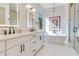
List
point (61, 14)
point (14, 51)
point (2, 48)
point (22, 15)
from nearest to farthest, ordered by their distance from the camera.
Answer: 1. point (2, 48)
2. point (14, 51)
3. point (22, 15)
4. point (61, 14)

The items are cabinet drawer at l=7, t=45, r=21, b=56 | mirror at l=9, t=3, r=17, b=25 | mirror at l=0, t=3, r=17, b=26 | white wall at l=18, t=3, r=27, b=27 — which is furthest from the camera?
white wall at l=18, t=3, r=27, b=27

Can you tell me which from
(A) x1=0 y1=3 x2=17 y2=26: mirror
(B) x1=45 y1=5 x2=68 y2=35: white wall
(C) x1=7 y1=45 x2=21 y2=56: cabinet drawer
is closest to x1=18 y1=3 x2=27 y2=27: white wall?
(A) x1=0 y1=3 x2=17 y2=26: mirror

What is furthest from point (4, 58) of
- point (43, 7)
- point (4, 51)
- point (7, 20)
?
point (43, 7)

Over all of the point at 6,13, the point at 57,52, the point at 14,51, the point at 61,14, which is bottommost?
the point at 57,52

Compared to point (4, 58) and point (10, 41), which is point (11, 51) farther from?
point (4, 58)

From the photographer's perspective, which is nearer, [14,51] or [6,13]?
[14,51]

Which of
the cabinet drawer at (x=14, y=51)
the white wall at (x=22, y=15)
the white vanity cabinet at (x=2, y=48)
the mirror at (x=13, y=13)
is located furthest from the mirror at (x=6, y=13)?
the white vanity cabinet at (x=2, y=48)

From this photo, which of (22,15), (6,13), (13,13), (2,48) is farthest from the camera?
(22,15)

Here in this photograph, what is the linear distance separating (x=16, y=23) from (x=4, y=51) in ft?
6.85

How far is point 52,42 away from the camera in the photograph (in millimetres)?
7246

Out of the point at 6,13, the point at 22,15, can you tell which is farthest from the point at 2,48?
the point at 22,15

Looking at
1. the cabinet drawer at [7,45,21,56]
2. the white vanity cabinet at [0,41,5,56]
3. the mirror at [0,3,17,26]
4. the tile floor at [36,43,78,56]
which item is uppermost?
the mirror at [0,3,17,26]

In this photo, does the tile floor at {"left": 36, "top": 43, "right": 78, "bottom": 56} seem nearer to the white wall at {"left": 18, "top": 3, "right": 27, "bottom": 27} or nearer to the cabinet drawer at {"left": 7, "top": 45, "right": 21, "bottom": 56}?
the white wall at {"left": 18, "top": 3, "right": 27, "bottom": 27}

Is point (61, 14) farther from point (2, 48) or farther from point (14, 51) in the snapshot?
point (2, 48)
